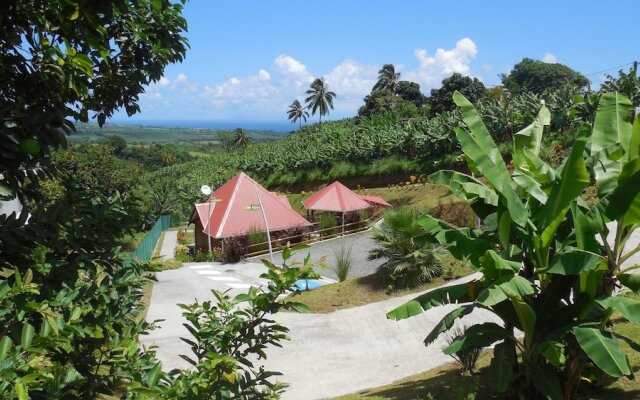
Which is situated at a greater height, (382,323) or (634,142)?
(634,142)

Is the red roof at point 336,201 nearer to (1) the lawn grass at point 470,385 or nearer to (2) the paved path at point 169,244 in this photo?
(2) the paved path at point 169,244

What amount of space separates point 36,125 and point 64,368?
1322 mm

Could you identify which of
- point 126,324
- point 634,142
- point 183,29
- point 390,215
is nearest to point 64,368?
point 126,324

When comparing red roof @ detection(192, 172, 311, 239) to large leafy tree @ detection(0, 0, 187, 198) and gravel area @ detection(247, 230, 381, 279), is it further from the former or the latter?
large leafy tree @ detection(0, 0, 187, 198)

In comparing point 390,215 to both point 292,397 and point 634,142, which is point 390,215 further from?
point 634,142

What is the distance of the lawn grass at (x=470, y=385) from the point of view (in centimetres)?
639

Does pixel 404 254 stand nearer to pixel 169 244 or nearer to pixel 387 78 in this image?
pixel 169 244

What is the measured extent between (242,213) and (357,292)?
12022mm

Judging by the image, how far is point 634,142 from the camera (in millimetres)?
5898

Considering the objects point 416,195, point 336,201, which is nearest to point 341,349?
point 336,201

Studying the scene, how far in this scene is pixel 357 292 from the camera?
14617mm

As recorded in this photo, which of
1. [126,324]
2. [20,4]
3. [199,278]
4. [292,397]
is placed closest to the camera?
[20,4]

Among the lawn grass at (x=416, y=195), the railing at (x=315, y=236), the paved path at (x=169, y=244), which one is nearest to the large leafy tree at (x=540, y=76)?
the lawn grass at (x=416, y=195)

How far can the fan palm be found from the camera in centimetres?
1405
